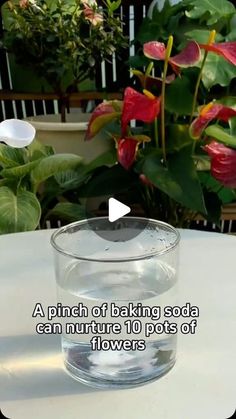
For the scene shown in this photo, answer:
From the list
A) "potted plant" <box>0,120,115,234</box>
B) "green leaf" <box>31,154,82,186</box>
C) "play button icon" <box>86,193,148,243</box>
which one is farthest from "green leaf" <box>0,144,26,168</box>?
"play button icon" <box>86,193,148,243</box>

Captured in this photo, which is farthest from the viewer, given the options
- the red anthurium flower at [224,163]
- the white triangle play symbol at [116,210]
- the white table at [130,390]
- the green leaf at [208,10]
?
the green leaf at [208,10]

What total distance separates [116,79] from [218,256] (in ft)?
4.38

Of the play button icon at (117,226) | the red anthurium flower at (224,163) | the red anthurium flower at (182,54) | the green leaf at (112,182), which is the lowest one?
the green leaf at (112,182)

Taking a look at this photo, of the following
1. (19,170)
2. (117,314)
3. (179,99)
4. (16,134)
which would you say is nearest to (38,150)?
(19,170)

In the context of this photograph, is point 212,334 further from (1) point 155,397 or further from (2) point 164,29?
(2) point 164,29

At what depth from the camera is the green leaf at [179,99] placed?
4.56 ft

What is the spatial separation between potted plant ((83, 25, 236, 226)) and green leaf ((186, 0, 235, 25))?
244 millimetres

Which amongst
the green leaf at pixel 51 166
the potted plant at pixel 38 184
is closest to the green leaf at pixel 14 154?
the potted plant at pixel 38 184

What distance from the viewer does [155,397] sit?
0.55 metres

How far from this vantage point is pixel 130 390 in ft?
1.83

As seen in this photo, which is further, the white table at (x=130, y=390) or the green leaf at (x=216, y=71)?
the green leaf at (x=216, y=71)

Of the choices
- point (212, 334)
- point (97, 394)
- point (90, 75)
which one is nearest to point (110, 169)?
point (90, 75)

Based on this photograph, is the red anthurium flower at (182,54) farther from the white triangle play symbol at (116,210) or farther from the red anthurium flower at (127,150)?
the white triangle play symbol at (116,210)

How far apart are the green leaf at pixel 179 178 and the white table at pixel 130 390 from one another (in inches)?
15.1
